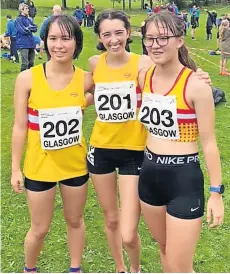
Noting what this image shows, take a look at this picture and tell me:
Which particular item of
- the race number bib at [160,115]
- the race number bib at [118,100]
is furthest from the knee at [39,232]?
the race number bib at [160,115]

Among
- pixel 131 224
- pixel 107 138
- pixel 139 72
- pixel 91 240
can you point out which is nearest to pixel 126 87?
pixel 139 72

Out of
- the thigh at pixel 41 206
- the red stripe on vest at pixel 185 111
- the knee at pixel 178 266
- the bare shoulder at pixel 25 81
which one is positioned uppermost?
the bare shoulder at pixel 25 81

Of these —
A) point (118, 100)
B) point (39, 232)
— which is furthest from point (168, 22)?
point (39, 232)

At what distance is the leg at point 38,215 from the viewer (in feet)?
11.5

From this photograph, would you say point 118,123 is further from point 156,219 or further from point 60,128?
point 156,219

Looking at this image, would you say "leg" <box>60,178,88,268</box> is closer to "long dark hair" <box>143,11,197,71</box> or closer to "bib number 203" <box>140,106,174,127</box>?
"bib number 203" <box>140,106,174,127</box>

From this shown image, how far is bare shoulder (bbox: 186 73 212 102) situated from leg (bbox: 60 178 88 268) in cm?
119

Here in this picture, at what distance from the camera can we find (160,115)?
9.84ft

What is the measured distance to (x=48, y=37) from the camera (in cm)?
336

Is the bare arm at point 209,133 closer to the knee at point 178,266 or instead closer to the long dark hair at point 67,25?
the knee at point 178,266

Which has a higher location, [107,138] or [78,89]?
[78,89]

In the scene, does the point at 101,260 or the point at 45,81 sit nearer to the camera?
the point at 45,81

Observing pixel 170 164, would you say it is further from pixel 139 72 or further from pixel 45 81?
pixel 45 81

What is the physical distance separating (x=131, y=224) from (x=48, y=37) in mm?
1500
